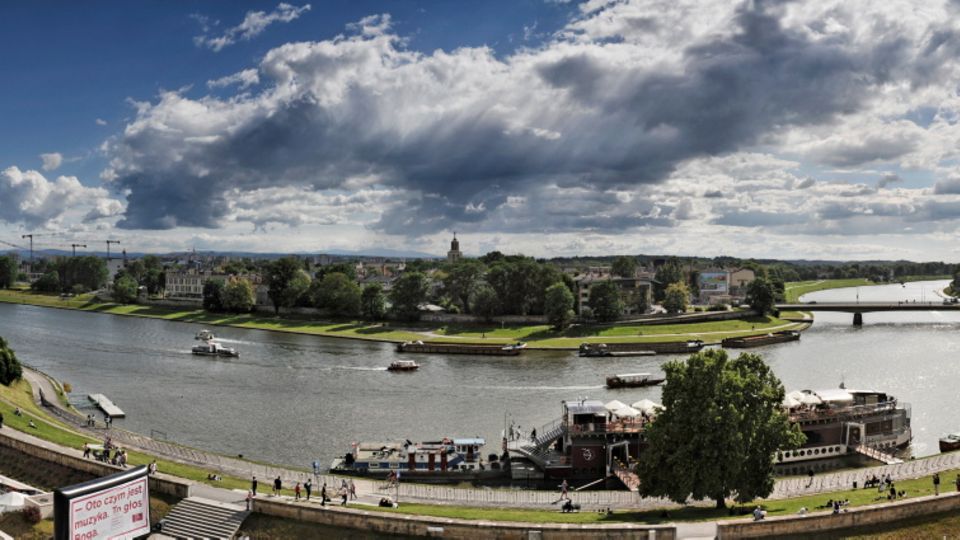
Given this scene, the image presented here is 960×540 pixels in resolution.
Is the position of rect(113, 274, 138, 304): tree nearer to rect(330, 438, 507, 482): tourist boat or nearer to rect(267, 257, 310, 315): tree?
rect(267, 257, 310, 315): tree

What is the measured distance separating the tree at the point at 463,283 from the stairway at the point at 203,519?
114387 mm

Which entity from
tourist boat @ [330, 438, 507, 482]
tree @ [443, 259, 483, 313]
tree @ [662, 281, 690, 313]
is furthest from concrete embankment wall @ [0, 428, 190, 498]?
tree @ [662, 281, 690, 313]

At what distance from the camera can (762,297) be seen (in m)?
146

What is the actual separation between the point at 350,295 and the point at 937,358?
3825 inches

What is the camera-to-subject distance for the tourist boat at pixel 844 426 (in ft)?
180

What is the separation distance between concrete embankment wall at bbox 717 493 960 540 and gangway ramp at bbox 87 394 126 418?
54.7 metres

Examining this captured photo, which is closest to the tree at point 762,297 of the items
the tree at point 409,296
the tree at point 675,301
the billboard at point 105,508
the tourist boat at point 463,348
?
the tree at point 675,301

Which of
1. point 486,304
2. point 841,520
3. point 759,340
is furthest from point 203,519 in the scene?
point 759,340

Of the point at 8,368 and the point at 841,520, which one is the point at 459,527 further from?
the point at 8,368

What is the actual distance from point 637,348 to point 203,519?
9004 cm

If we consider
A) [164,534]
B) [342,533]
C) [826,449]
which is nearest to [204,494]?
[164,534]

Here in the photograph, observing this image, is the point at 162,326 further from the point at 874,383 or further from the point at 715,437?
the point at 715,437

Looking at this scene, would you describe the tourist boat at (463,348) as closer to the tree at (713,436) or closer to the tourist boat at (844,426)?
the tourist boat at (844,426)

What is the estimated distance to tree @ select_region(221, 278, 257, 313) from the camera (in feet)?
527
